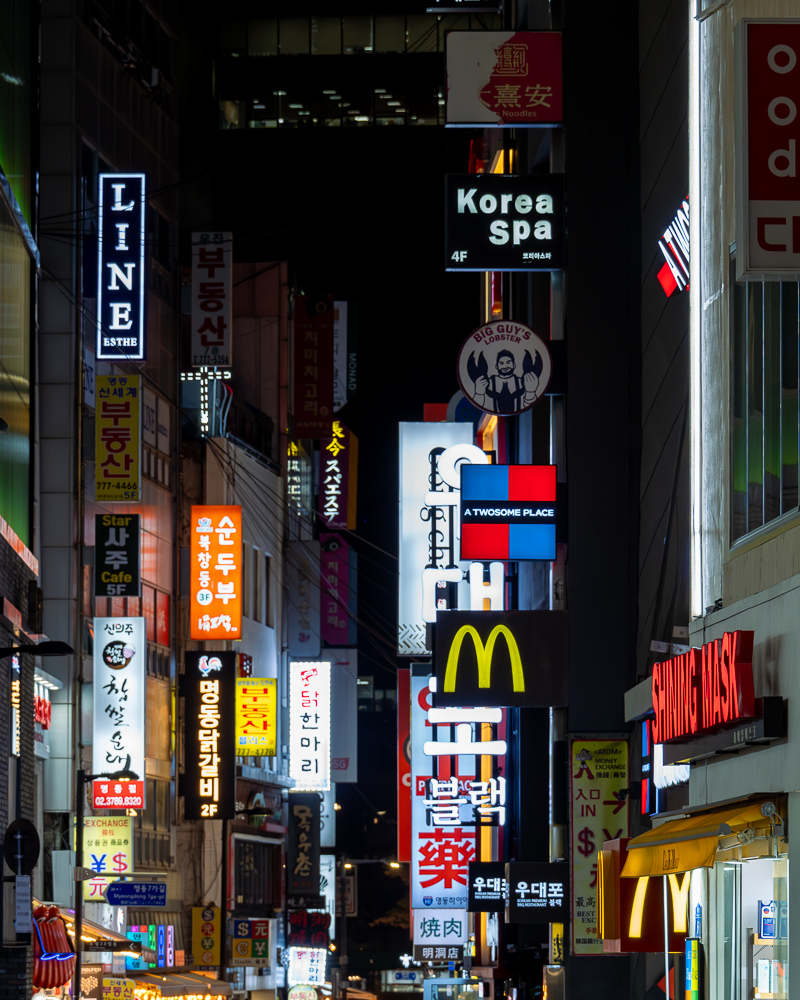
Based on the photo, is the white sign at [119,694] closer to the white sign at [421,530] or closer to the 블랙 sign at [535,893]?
the white sign at [421,530]

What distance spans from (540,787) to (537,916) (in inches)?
247

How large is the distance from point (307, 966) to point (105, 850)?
2482 cm

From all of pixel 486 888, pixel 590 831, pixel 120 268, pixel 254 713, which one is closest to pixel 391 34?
pixel 120 268

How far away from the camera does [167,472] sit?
47469mm

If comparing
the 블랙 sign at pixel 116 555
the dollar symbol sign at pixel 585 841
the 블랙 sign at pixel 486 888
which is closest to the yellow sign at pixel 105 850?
the 블랙 sign at pixel 116 555

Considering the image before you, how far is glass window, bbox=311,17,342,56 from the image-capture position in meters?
68.2

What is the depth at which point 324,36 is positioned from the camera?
68250 millimetres

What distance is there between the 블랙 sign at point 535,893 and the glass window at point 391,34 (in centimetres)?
5405

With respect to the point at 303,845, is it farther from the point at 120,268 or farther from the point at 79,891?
the point at 79,891

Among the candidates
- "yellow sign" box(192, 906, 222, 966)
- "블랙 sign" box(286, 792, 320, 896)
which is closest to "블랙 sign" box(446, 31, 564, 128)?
"yellow sign" box(192, 906, 222, 966)

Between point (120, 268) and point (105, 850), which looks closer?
point (105, 850)

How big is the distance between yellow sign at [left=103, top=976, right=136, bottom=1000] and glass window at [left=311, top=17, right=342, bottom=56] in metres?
47.1

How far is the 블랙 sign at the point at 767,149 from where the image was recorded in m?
7.86

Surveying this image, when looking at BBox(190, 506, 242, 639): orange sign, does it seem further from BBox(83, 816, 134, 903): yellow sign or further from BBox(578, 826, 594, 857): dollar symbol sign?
BBox(578, 826, 594, 857): dollar symbol sign
